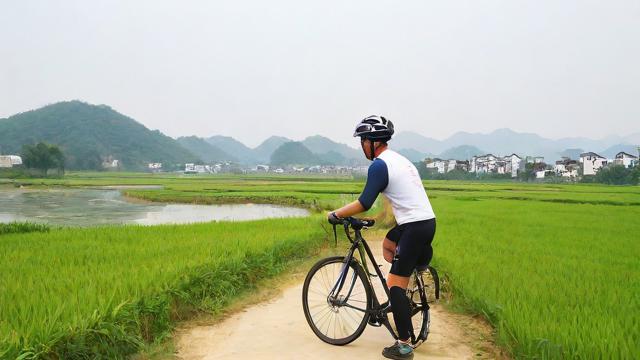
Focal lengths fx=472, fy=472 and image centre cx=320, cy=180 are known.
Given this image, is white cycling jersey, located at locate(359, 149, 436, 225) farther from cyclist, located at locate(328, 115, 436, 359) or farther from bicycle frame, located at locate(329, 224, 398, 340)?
bicycle frame, located at locate(329, 224, 398, 340)

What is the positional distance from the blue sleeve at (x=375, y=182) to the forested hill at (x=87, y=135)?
133 metres

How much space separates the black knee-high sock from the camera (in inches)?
155

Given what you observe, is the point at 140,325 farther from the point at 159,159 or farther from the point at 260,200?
the point at 159,159

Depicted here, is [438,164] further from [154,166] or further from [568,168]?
[154,166]

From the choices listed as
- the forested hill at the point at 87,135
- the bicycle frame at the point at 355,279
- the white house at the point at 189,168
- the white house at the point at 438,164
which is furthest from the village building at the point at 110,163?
the bicycle frame at the point at 355,279

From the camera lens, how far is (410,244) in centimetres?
386

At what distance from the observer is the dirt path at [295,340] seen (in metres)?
4.24

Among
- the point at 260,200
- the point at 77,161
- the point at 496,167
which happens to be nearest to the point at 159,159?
the point at 77,161

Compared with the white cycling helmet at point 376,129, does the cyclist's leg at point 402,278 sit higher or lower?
lower

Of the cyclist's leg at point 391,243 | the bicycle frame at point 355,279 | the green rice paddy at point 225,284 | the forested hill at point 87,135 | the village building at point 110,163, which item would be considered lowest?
the green rice paddy at point 225,284

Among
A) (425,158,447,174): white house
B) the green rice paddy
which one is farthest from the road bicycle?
(425,158,447,174): white house

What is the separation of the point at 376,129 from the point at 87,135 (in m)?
155

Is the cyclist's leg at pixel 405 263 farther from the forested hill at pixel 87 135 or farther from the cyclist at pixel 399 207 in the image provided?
the forested hill at pixel 87 135

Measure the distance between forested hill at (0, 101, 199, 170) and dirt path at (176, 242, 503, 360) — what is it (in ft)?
431
